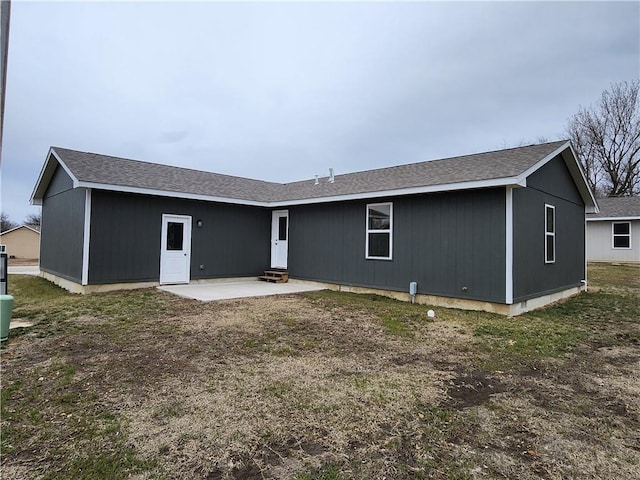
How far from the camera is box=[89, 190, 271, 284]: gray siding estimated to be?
363 inches

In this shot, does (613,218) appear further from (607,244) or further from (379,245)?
(379,245)

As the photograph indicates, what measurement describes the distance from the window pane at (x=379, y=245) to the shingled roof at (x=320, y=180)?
41.4 inches

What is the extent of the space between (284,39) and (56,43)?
6114 millimetres

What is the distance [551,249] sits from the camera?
8.95 metres

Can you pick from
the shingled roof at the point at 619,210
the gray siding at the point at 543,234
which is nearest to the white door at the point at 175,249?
the gray siding at the point at 543,234

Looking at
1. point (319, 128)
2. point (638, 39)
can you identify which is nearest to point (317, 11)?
point (319, 128)

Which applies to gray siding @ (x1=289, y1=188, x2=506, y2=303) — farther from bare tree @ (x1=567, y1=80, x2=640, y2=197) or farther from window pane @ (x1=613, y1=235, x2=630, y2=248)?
bare tree @ (x1=567, y1=80, x2=640, y2=197)

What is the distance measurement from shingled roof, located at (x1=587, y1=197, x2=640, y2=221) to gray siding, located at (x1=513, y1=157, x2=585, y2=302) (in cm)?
1032

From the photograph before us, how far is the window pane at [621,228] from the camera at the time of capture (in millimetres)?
19125

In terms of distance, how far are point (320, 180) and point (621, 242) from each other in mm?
16625

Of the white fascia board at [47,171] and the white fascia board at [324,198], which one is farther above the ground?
the white fascia board at [47,171]

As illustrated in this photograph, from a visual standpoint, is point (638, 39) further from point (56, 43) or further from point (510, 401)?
point (56, 43)

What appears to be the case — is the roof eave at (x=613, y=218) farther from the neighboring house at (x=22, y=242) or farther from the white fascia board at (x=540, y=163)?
the neighboring house at (x=22, y=242)

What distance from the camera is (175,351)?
181 inches
